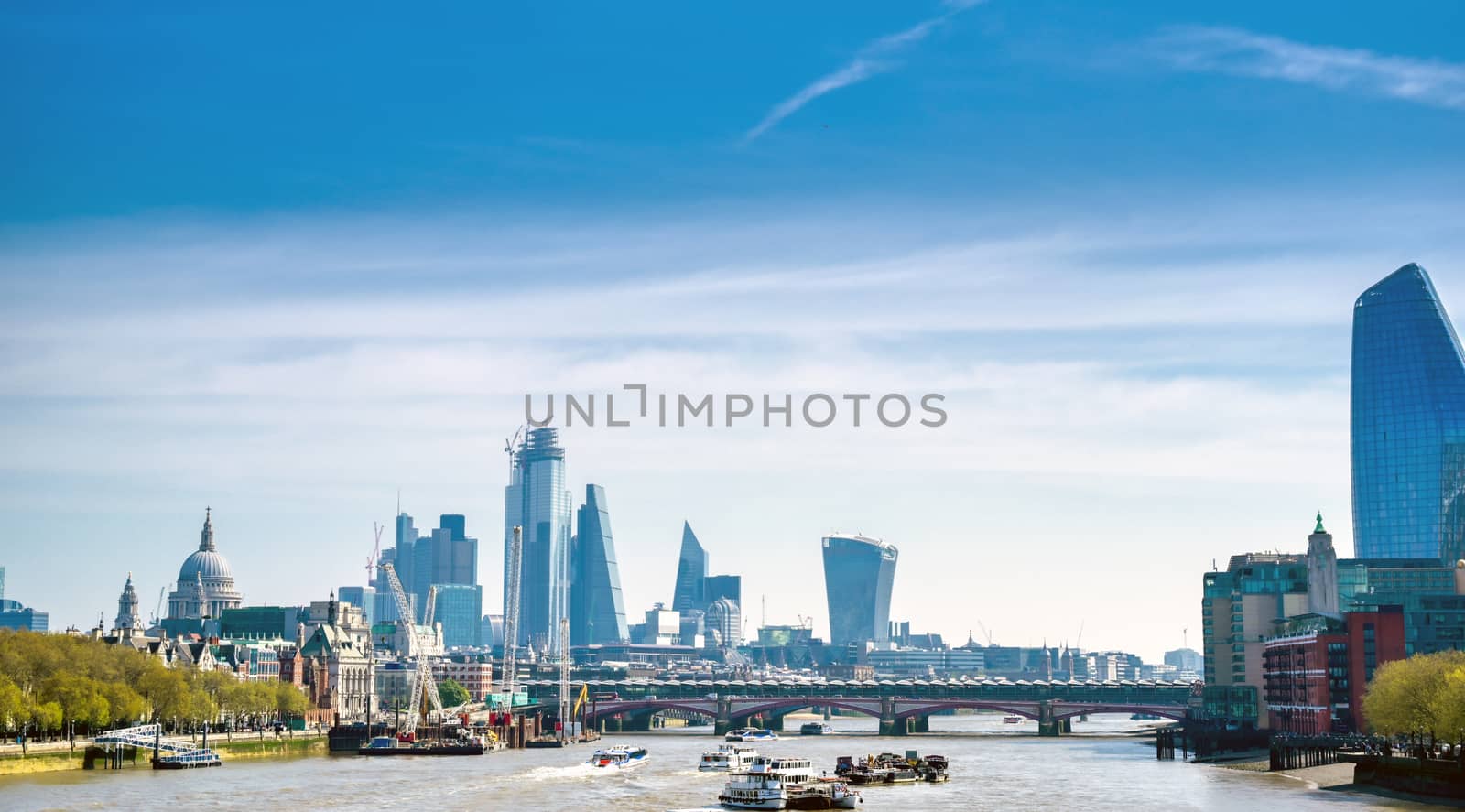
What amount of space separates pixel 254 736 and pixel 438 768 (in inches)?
1636

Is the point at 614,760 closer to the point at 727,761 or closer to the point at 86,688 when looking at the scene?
the point at 727,761

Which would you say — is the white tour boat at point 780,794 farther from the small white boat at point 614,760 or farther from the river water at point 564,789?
the small white boat at point 614,760

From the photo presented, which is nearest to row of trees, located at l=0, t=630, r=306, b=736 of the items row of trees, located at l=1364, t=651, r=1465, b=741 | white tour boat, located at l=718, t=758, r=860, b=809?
white tour boat, located at l=718, t=758, r=860, b=809

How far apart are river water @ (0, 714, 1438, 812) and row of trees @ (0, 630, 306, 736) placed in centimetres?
830

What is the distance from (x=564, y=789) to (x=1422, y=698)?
64021mm

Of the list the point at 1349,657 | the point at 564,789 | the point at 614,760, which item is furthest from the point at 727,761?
the point at 1349,657

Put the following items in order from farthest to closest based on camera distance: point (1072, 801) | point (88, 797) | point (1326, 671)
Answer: point (1326, 671) < point (1072, 801) < point (88, 797)

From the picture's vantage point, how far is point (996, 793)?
13188 centimetres

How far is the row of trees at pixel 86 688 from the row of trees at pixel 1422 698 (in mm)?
103753

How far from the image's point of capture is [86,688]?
5940 inches

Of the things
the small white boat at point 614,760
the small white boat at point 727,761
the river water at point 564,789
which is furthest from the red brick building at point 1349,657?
the small white boat at point 614,760

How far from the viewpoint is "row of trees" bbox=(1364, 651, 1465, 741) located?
400 feet

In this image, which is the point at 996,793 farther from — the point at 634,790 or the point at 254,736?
the point at 254,736

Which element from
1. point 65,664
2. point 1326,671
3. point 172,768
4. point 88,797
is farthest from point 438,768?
point 1326,671
